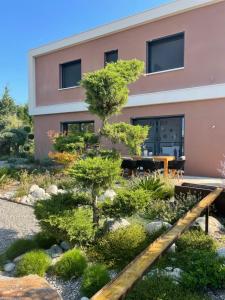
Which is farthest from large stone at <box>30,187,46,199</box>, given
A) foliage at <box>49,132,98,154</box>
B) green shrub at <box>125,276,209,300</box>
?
green shrub at <box>125,276,209,300</box>

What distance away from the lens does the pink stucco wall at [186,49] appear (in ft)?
39.2

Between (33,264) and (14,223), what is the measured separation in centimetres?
260

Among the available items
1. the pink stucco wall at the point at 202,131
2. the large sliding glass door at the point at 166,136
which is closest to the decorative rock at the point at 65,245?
the pink stucco wall at the point at 202,131

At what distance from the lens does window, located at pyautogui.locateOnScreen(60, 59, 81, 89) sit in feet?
56.0

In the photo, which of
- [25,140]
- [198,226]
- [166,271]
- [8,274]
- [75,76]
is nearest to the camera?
[166,271]

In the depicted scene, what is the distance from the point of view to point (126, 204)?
198 inches

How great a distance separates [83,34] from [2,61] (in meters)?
17.9

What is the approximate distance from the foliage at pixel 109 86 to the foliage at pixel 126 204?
1512 mm

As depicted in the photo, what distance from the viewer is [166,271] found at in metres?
4.04

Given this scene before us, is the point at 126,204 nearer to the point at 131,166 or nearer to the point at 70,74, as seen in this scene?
the point at 131,166

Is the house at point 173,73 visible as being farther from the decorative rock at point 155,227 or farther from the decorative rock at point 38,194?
the decorative rock at point 155,227

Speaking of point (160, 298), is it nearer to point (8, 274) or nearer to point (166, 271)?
point (166, 271)

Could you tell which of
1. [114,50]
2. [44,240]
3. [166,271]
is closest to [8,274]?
[44,240]

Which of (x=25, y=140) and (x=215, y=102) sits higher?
(x=215, y=102)
